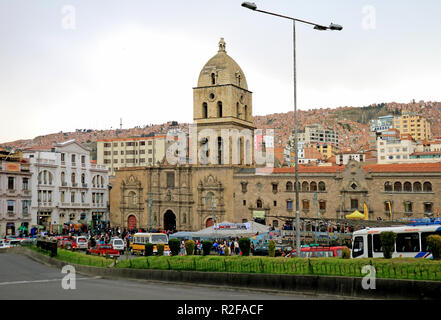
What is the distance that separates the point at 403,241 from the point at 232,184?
135 feet

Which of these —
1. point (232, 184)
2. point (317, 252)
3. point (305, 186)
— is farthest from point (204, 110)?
point (317, 252)

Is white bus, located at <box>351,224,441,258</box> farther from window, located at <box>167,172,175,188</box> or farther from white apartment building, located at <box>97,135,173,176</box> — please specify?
white apartment building, located at <box>97,135,173,176</box>

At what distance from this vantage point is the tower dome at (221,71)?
67.8m

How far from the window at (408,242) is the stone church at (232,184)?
2947 centimetres

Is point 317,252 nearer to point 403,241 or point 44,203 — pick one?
point 403,241

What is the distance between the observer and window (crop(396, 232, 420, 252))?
1003 inches

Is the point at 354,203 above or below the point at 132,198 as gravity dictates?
below

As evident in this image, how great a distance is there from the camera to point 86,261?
1148 inches

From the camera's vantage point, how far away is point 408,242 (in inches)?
1017

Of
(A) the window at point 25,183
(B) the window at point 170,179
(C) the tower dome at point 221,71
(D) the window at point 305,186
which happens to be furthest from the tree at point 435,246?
(A) the window at point 25,183

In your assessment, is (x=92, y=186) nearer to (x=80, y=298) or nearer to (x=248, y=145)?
(x=248, y=145)

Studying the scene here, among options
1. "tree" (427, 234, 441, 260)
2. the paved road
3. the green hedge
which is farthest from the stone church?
"tree" (427, 234, 441, 260)

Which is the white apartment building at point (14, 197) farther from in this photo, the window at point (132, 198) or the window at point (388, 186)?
the window at point (388, 186)
